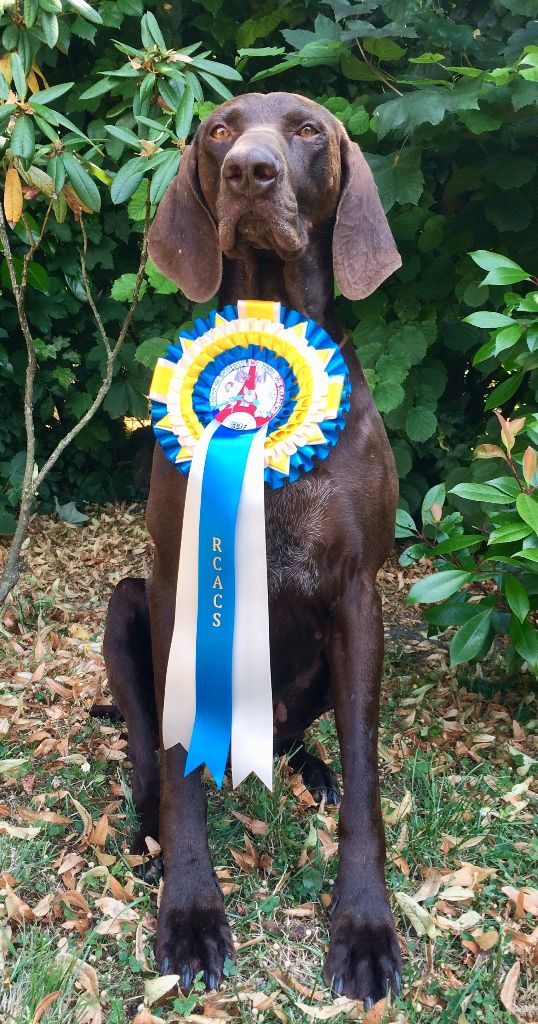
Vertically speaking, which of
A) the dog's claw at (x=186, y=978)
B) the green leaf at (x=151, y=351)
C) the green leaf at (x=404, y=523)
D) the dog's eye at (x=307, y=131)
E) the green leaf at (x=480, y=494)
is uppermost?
the green leaf at (x=151, y=351)

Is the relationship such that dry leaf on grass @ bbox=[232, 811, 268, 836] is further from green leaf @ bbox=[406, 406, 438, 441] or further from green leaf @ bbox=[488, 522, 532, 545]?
green leaf @ bbox=[406, 406, 438, 441]

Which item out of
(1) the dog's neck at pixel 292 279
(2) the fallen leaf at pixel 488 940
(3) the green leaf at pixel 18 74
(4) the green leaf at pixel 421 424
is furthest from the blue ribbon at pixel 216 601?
(4) the green leaf at pixel 421 424

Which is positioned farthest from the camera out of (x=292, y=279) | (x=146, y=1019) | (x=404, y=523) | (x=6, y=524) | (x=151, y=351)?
(x=6, y=524)

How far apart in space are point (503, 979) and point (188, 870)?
616mm

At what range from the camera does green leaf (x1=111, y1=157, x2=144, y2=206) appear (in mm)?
2354

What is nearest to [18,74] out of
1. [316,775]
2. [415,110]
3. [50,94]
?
[50,94]

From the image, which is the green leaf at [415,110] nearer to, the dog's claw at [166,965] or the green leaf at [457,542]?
the green leaf at [457,542]

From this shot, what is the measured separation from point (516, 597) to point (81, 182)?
1.59 metres

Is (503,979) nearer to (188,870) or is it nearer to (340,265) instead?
(188,870)

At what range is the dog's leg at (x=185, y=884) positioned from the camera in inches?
63.9

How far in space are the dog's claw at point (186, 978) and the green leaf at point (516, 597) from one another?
1.15 m

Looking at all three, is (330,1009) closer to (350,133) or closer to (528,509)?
(528,509)

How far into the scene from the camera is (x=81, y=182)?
2.39 metres

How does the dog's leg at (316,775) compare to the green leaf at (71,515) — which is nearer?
the dog's leg at (316,775)
